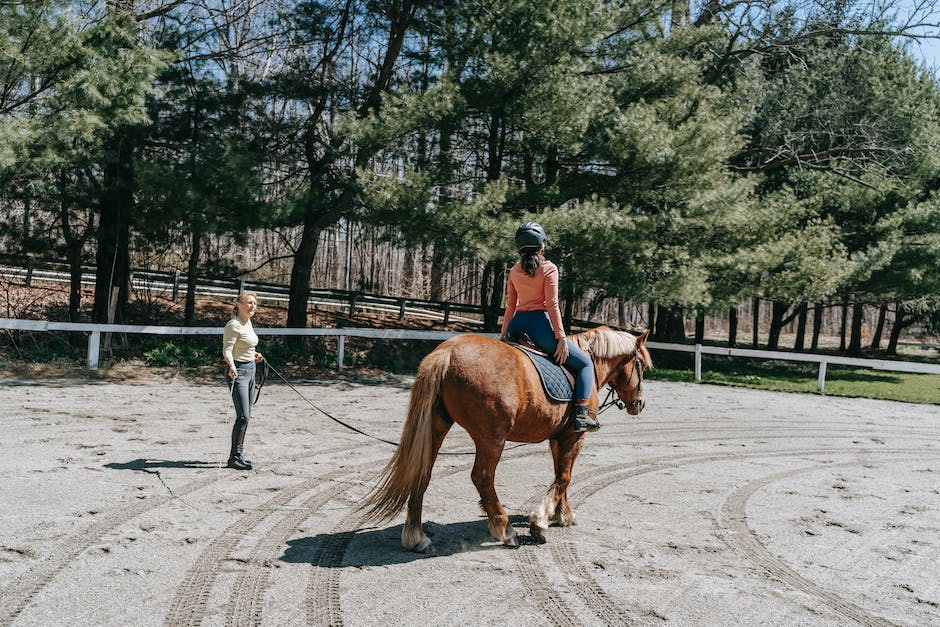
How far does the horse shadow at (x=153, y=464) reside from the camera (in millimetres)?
7258

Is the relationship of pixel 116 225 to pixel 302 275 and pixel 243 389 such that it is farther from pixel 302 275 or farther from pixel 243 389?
pixel 243 389

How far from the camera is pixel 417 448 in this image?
5242 mm

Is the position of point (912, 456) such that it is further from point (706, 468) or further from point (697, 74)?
point (697, 74)

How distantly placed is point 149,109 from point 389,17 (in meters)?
6.04

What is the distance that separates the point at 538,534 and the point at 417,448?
1255 mm

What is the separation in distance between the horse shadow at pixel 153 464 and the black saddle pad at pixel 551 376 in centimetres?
392

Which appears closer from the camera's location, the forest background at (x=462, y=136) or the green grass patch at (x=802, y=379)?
the forest background at (x=462, y=136)

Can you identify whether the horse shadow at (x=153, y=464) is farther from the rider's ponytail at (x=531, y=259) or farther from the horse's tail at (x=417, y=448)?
the rider's ponytail at (x=531, y=259)

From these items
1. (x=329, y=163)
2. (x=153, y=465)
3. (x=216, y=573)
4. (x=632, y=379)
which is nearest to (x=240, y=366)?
(x=153, y=465)

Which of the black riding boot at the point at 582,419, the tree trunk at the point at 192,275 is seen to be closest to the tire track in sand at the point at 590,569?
the black riding boot at the point at 582,419

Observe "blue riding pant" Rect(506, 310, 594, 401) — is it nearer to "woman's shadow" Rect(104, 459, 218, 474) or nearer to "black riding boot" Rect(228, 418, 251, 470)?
"black riding boot" Rect(228, 418, 251, 470)

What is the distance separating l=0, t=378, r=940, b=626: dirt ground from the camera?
4305 millimetres

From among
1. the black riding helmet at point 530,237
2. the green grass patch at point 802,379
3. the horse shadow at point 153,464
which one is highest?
the black riding helmet at point 530,237

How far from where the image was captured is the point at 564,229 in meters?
16.0
